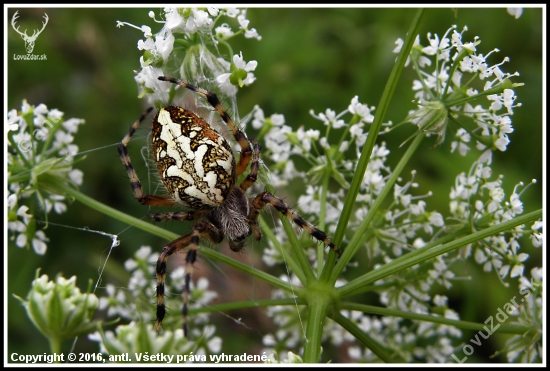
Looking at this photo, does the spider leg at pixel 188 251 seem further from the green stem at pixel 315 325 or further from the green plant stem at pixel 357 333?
the green plant stem at pixel 357 333

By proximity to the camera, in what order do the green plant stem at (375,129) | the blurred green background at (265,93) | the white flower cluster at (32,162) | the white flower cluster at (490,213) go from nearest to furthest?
the green plant stem at (375,129), the white flower cluster at (490,213), the white flower cluster at (32,162), the blurred green background at (265,93)

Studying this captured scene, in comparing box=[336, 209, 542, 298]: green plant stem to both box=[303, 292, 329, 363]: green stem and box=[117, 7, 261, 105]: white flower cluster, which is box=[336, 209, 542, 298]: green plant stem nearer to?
box=[303, 292, 329, 363]: green stem

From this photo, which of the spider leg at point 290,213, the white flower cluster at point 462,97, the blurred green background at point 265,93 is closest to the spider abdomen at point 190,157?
the spider leg at point 290,213

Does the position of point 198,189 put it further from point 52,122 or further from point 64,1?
point 64,1

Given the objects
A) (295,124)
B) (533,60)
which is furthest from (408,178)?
(533,60)

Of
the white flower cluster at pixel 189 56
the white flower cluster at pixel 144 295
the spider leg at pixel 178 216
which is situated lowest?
the white flower cluster at pixel 144 295

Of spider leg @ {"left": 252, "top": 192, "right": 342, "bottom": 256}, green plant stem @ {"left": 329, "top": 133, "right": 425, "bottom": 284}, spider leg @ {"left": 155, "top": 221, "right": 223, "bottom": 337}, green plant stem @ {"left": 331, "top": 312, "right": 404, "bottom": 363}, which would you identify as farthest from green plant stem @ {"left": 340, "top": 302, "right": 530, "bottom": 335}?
spider leg @ {"left": 155, "top": 221, "right": 223, "bottom": 337}

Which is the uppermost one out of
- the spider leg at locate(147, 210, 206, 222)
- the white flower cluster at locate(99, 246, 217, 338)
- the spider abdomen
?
the spider abdomen

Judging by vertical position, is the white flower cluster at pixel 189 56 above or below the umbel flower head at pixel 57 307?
above
